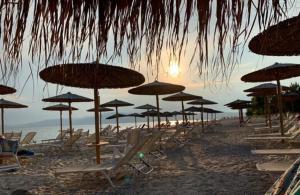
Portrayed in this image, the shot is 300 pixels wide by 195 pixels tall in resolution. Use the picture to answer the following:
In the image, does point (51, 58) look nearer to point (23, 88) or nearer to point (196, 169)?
point (23, 88)

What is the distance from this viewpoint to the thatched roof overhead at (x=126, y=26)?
178cm

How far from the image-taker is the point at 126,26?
189cm

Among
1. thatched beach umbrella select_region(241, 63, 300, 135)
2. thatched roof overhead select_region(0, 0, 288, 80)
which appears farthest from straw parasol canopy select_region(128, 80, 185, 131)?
thatched roof overhead select_region(0, 0, 288, 80)

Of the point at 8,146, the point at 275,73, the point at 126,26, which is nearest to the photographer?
the point at 126,26

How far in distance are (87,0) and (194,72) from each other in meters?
0.65

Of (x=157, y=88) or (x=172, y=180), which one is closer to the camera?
(x=172, y=180)

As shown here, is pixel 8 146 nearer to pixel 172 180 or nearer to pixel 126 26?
pixel 172 180

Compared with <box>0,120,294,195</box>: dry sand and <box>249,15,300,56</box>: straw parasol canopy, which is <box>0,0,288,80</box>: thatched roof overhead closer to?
<box>249,15,300,56</box>: straw parasol canopy

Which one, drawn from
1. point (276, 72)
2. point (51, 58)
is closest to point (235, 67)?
point (51, 58)

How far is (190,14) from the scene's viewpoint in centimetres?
187

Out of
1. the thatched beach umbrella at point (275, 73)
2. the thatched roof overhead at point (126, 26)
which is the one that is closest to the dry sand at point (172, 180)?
the thatched beach umbrella at point (275, 73)

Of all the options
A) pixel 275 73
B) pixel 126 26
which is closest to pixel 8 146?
pixel 275 73

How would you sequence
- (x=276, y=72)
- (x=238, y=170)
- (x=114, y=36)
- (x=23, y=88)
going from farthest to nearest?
(x=276, y=72) < (x=238, y=170) < (x=114, y=36) < (x=23, y=88)

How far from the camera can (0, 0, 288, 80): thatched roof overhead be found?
70.2 inches
